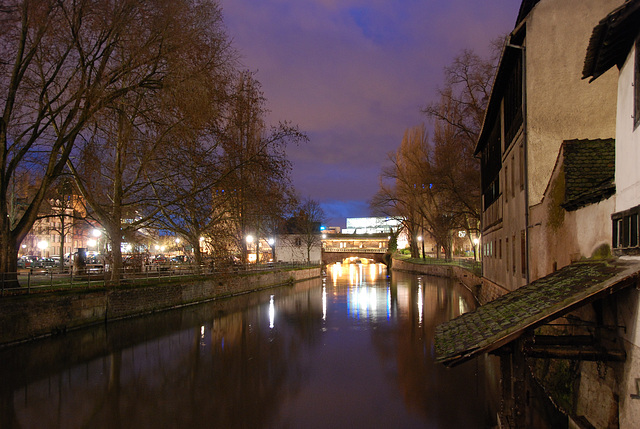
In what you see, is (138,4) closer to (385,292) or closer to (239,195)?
(239,195)

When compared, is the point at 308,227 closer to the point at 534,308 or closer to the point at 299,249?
the point at 299,249

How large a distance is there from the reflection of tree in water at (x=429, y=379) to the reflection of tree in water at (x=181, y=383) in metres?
2.67

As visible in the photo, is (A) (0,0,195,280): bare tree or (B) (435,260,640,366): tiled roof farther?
(A) (0,0,195,280): bare tree

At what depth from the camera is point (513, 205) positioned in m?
16.9

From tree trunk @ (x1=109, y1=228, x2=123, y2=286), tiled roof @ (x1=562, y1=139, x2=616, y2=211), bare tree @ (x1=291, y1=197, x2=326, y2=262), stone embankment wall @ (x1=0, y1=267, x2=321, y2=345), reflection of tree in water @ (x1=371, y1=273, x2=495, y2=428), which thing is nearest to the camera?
tiled roof @ (x1=562, y1=139, x2=616, y2=211)

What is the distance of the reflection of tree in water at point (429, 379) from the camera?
9.34 meters

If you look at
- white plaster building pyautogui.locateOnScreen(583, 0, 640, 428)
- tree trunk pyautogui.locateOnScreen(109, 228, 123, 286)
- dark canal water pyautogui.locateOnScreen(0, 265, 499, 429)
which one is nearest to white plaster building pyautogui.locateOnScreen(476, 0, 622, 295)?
dark canal water pyautogui.locateOnScreen(0, 265, 499, 429)

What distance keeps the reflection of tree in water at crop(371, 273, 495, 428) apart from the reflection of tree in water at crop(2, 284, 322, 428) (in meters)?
2.67

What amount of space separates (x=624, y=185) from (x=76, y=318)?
54.2ft

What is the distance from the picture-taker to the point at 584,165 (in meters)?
9.22

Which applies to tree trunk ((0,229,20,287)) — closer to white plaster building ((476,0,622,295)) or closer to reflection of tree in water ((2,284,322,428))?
reflection of tree in water ((2,284,322,428))

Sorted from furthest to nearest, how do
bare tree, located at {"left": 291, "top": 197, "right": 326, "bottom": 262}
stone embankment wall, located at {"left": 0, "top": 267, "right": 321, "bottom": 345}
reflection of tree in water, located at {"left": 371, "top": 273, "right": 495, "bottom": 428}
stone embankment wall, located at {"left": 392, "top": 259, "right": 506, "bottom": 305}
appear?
bare tree, located at {"left": 291, "top": 197, "right": 326, "bottom": 262} < stone embankment wall, located at {"left": 392, "top": 259, "right": 506, "bottom": 305} < stone embankment wall, located at {"left": 0, "top": 267, "right": 321, "bottom": 345} < reflection of tree in water, located at {"left": 371, "top": 273, "right": 495, "bottom": 428}

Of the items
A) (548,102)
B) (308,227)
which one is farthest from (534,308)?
(308,227)

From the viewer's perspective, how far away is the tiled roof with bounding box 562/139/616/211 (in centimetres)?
908
